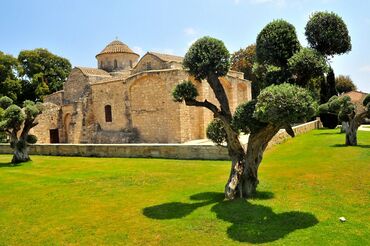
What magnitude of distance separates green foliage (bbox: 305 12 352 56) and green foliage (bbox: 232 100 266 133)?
1.92m

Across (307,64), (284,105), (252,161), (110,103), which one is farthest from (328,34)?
(110,103)

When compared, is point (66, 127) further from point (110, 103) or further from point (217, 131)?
point (217, 131)

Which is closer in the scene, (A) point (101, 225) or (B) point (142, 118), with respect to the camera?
→ (A) point (101, 225)

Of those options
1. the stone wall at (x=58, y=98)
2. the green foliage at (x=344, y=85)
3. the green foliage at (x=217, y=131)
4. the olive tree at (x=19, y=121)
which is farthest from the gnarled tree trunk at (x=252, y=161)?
the green foliage at (x=344, y=85)

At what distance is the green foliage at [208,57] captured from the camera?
6.98 metres

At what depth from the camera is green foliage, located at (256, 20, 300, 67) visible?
22.1 ft

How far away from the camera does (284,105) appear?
5.37 metres

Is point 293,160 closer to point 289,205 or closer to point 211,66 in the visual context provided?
point 289,205

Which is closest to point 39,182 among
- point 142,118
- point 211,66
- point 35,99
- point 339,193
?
point 211,66

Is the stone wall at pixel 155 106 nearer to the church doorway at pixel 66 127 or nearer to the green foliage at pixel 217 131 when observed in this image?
the church doorway at pixel 66 127

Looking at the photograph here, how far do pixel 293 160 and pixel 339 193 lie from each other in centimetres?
460

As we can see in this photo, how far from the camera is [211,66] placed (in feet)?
23.1

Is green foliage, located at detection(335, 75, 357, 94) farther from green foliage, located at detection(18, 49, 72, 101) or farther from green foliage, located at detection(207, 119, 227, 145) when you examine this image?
green foliage, located at detection(207, 119, 227, 145)

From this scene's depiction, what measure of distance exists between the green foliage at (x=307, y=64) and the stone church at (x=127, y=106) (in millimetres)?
15322
